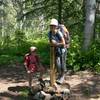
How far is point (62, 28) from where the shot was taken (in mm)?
9805

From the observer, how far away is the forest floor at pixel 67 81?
10.1 m

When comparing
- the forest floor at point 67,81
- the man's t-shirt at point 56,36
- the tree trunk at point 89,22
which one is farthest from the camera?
the tree trunk at point 89,22

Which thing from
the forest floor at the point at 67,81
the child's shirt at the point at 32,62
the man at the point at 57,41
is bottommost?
the forest floor at the point at 67,81

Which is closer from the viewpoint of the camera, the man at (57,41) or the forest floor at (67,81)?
the man at (57,41)

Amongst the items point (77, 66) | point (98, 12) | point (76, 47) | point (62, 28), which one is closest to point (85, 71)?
point (77, 66)

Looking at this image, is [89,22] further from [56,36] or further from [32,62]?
[56,36]

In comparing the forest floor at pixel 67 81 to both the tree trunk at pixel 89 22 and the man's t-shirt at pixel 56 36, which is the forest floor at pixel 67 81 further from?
the man's t-shirt at pixel 56 36

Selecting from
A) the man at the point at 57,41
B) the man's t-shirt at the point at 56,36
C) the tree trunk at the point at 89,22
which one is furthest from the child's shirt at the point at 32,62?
the tree trunk at the point at 89,22

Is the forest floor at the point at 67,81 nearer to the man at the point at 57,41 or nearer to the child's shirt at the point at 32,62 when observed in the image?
the child's shirt at the point at 32,62

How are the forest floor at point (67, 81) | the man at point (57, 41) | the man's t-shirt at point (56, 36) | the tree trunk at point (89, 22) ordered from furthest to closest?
1. the tree trunk at point (89, 22)
2. the forest floor at point (67, 81)
3. the man's t-shirt at point (56, 36)
4. the man at point (57, 41)

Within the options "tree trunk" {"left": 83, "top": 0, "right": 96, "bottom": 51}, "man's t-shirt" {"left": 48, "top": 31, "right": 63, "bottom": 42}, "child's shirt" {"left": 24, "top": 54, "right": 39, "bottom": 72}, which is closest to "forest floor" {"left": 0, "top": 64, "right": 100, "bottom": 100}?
"child's shirt" {"left": 24, "top": 54, "right": 39, "bottom": 72}

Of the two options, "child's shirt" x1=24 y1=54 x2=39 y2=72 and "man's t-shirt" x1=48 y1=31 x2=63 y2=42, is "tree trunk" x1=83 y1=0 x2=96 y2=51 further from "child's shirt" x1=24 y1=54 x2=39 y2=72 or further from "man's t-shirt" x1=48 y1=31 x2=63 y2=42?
"man's t-shirt" x1=48 y1=31 x2=63 y2=42

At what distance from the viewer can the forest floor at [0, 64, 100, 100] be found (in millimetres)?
10078

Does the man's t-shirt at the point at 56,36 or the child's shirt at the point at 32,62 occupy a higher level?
the man's t-shirt at the point at 56,36
